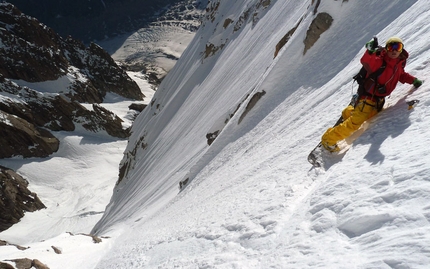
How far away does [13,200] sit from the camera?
35688mm

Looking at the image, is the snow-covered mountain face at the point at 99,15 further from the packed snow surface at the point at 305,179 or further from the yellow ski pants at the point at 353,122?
the yellow ski pants at the point at 353,122

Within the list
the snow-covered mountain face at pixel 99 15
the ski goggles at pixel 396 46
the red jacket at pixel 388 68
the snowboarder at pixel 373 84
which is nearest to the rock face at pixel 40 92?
the snowboarder at pixel 373 84

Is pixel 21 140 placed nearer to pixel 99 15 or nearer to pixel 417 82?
pixel 417 82

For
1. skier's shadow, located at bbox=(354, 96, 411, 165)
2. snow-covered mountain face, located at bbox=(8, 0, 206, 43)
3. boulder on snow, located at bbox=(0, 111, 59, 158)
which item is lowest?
skier's shadow, located at bbox=(354, 96, 411, 165)

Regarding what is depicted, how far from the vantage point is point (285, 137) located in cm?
849

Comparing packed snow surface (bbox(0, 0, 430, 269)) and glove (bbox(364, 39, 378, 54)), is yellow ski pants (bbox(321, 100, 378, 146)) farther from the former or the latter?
glove (bbox(364, 39, 378, 54))

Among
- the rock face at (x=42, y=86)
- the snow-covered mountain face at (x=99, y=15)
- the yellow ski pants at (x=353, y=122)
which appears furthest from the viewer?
the snow-covered mountain face at (x=99, y=15)

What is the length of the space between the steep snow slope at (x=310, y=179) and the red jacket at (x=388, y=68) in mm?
321

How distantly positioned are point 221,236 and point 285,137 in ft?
12.3

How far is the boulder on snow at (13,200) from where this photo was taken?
34312mm

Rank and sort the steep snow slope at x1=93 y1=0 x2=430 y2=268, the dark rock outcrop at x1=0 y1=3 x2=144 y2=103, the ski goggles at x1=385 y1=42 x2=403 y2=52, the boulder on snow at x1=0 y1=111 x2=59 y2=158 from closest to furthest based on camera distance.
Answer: the steep snow slope at x1=93 y1=0 x2=430 y2=268, the ski goggles at x1=385 y1=42 x2=403 y2=52, the boulder on snow at x1=0 y1=111 x2=59 y2=158, the dark rock outcrop at x1=0 y1=3 x2=144 y2=103

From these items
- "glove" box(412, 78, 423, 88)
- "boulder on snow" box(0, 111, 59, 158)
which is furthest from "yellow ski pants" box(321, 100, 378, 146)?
"boulder on snow" box(0, 111, 59, 158)

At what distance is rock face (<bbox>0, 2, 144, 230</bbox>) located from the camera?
41312 mm

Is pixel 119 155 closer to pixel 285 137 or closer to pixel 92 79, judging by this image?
pixel 92 79
